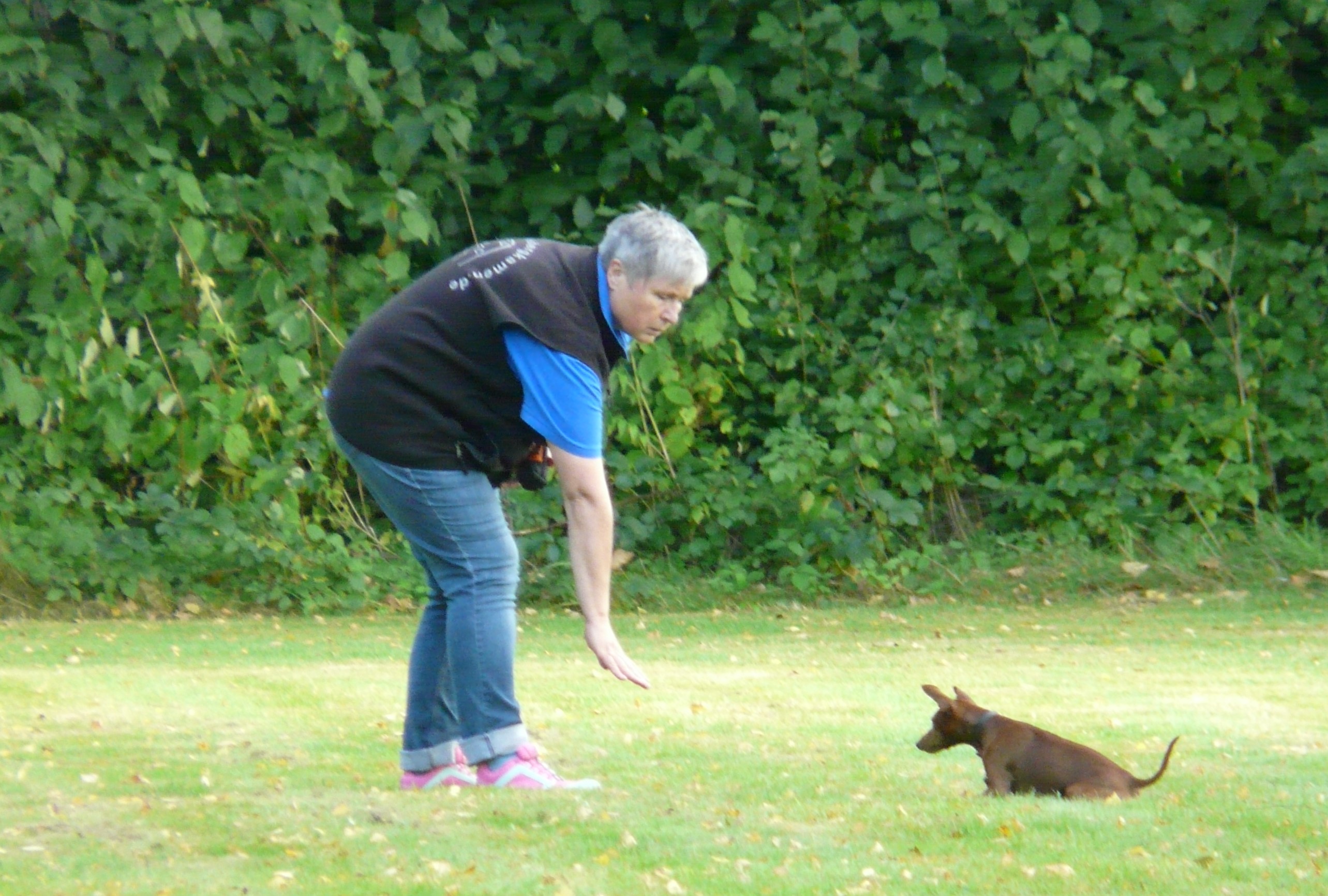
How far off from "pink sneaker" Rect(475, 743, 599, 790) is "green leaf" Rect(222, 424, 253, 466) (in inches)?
200

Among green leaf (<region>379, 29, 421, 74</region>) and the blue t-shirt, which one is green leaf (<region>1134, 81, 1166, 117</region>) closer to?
green leaf (<region>379, 29, 421, 74</region>)

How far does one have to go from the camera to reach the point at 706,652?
7.59 m

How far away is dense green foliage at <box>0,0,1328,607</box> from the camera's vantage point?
9375mm

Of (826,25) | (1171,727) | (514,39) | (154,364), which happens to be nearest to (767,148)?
(826,25)

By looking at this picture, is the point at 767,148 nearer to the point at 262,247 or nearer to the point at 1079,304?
the point at 1079,304

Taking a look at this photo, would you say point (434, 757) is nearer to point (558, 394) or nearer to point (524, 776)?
point (524, 776)

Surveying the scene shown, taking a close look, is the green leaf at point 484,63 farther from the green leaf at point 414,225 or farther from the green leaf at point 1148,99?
the green leaf at point 1148,99

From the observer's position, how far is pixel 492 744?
14.4 feet

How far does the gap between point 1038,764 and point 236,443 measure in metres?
5.86

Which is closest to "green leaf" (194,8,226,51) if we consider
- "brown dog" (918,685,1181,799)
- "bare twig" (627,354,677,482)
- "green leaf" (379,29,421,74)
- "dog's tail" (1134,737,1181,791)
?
"green leaf" (379,29,421,74)

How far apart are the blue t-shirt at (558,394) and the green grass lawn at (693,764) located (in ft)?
2.99

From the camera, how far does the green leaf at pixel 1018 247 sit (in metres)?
9.85

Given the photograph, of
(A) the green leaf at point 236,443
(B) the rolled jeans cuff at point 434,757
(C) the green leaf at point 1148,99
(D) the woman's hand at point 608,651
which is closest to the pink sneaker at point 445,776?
(B) the rolled jeans cuff at point 434,757

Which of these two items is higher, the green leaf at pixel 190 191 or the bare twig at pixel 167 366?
the green leaf at pixel 190 191
